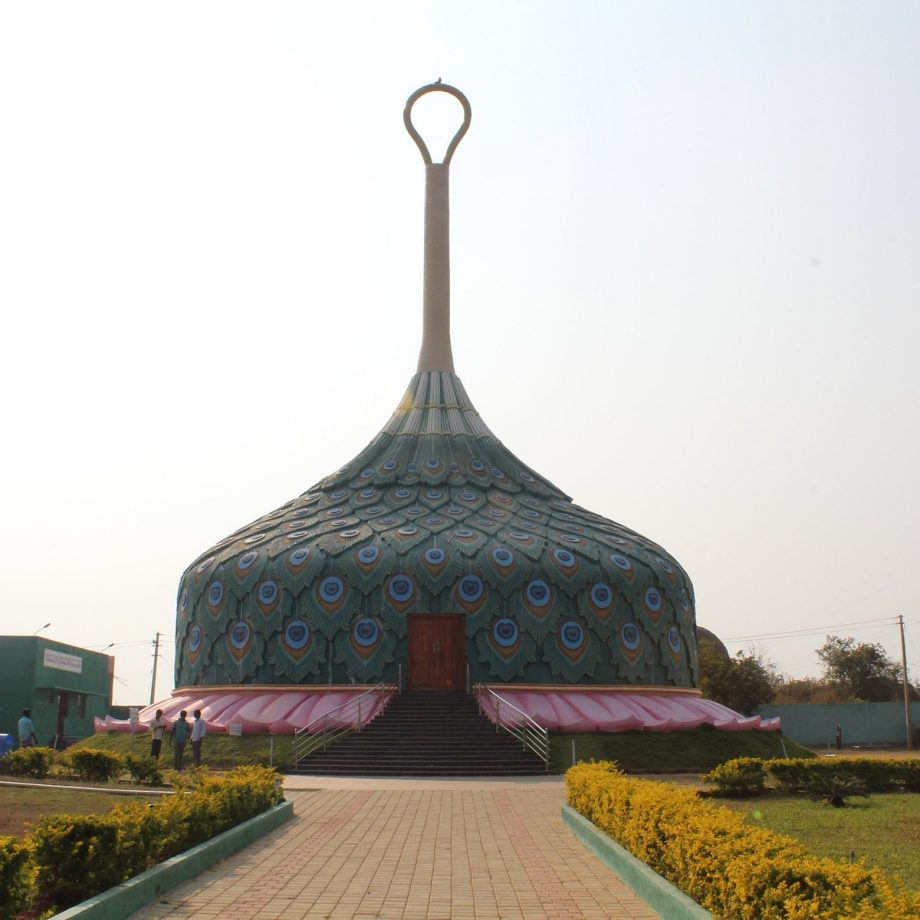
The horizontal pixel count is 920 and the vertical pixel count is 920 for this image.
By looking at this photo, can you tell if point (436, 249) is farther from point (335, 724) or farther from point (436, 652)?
point (335, 724)

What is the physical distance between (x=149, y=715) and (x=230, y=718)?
3.80 m

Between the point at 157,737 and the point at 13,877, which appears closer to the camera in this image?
the point at 13,877

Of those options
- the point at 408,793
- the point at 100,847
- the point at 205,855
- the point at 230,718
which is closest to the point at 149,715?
the point at 230,718

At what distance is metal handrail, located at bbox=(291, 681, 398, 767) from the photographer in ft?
74.1

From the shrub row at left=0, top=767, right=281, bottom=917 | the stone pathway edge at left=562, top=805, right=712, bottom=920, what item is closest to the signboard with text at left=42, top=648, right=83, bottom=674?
the stone pathway edge at left=562, top=805, right=712, bottom=920

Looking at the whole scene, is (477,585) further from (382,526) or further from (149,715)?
(149,715)

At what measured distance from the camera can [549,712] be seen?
81.4ft

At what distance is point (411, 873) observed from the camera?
932cm

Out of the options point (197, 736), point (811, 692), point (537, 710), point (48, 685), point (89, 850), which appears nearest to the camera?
point (89, 850)

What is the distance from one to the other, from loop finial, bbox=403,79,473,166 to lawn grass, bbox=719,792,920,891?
88.5ft

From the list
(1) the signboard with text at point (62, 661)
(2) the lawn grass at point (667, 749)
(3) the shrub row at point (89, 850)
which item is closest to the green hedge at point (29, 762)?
(3) the shrub row at point (89, 850)

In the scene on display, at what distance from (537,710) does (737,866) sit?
19.1 meters

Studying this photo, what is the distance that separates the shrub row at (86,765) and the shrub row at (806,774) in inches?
336

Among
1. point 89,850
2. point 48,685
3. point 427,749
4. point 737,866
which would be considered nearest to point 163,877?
point 89,850
